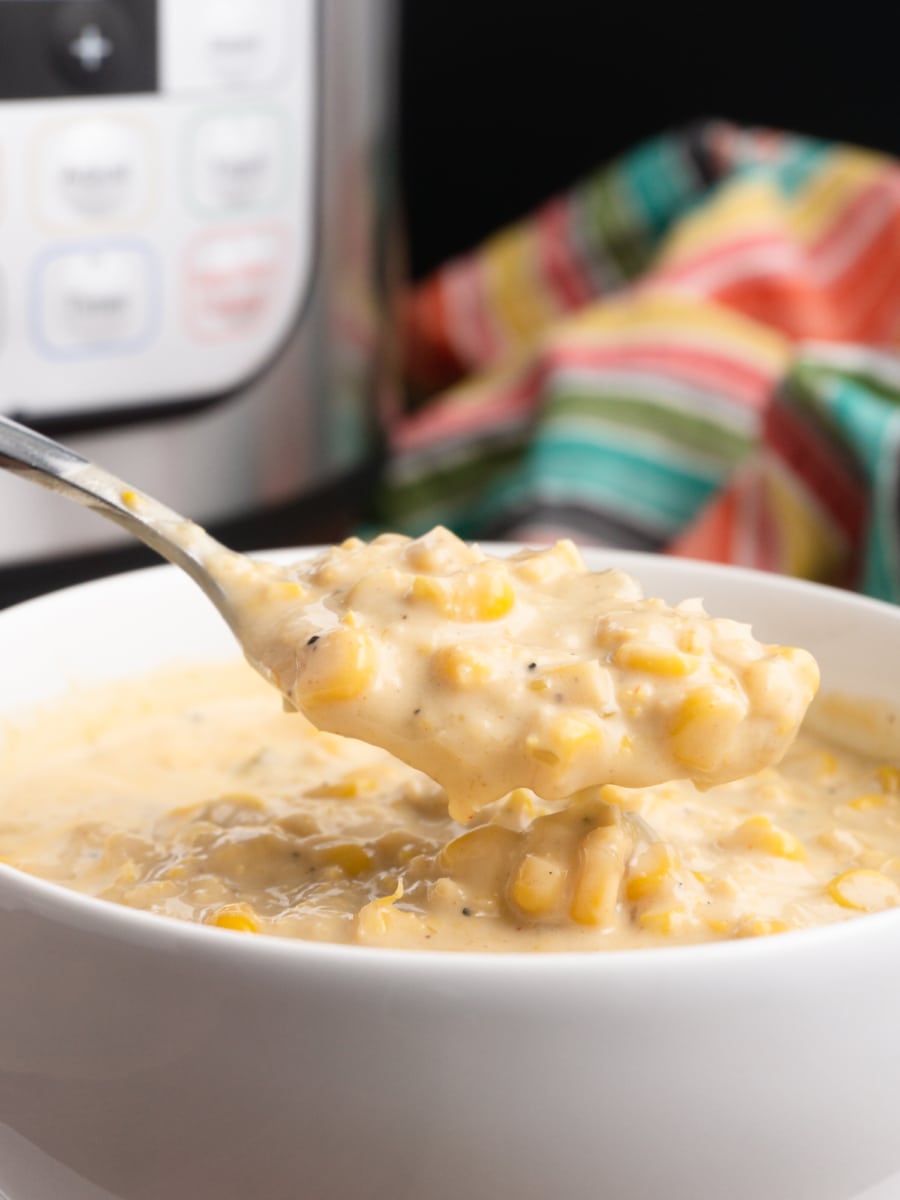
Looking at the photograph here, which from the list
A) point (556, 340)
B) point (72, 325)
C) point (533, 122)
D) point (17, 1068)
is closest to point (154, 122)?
point (72, 325)

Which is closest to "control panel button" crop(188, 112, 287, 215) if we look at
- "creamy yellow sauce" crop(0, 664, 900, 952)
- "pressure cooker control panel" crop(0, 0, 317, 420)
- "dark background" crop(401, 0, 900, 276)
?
"pressure cooker control panel" crop(0, 0, 317, 420)

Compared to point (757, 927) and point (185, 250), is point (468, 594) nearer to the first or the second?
point (757, 927)

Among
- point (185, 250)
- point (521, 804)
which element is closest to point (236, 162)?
point (185, 250)

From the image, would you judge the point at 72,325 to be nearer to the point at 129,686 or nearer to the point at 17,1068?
the point at 129,686

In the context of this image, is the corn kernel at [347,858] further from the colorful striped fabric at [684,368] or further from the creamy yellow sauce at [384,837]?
the colorful striped fabric at [684,368]

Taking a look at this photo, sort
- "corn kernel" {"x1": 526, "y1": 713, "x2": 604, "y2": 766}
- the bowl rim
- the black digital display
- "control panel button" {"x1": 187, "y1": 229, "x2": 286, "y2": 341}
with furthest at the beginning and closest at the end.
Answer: "control panel button" {"x1": 187, "y1": 229, "x2": 286, "y2": 341}, the black digital display, "corn kernel" {"x1": 526, "y1": 713, "x2": 604, "y2": 766}, the bowl rim

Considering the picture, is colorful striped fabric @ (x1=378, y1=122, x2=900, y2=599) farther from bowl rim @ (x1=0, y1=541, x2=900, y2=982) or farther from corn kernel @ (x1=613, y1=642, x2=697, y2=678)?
bowl rim @ (x1=0, y1=541, x2=900, y2=982)
